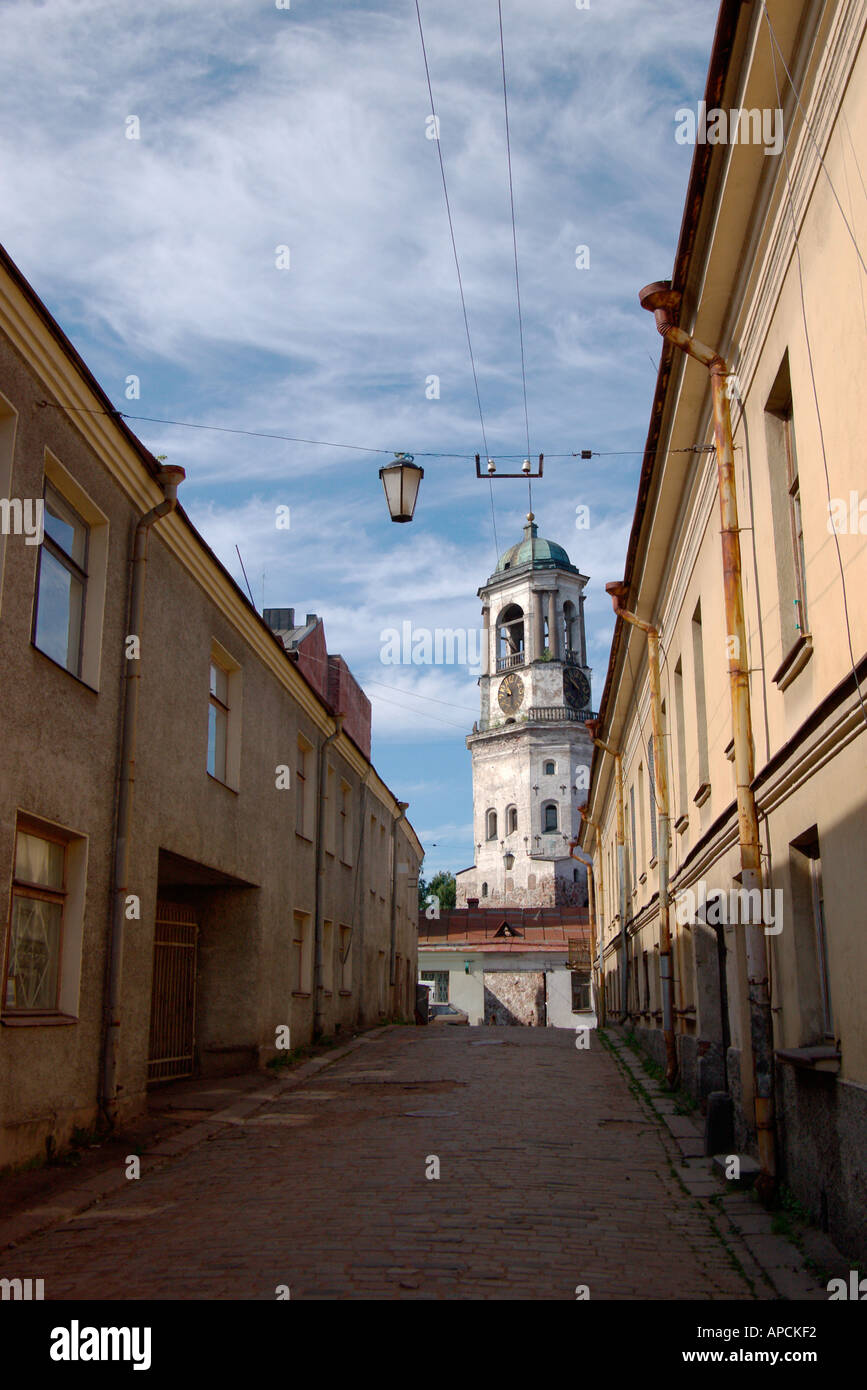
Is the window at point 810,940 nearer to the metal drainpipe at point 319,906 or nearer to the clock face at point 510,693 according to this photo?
the metal drainpipe at point 319,906

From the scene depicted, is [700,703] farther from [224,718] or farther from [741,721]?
[224,718]

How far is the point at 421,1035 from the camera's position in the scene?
23.8 m

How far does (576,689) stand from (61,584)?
6718 centimetres

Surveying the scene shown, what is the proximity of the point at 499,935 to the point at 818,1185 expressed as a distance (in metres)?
49.8

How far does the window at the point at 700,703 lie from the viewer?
40.0 ft

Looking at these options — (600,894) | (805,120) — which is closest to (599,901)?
(600,894)

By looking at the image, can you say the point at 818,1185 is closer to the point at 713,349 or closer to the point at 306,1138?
the point at 306,1138

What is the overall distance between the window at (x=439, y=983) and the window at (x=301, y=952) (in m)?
36.4

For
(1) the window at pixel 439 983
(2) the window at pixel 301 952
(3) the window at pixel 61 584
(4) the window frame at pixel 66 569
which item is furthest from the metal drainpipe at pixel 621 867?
(1) the window at pixel 439 983

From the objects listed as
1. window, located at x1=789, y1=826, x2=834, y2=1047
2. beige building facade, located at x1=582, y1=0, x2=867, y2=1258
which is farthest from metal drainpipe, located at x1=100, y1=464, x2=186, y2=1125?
window, located at x1=789, y1=826, x2=834, y2=1047

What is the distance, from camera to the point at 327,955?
21.3 m

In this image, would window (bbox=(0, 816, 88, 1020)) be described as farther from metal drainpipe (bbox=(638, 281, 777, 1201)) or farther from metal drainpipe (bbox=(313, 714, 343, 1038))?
metal drainpipe (bbox=(313, 714, 343, 1038))

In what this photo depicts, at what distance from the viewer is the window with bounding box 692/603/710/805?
12.2m
